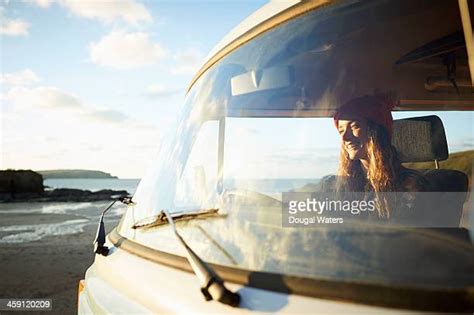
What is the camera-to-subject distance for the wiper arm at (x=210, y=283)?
1090mm

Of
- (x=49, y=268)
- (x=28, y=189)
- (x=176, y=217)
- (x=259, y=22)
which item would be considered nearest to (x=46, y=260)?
(x=49, y=268)

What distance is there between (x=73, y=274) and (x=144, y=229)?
5.78m

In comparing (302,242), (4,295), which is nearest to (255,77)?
(302,242)

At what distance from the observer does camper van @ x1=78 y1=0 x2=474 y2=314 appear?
1.07 meters

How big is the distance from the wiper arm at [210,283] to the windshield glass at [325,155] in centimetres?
6

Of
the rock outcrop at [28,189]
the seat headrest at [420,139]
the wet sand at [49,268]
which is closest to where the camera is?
the seat headrest at [420,139]

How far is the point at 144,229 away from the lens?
1816 mm

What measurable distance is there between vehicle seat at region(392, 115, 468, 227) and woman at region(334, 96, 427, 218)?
0.07m

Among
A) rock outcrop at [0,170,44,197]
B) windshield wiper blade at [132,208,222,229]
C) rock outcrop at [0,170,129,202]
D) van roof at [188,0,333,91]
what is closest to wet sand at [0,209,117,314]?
windshield wiper blade at [132,208,222,229]

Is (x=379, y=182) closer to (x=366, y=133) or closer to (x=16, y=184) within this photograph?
(x=366, y=133)

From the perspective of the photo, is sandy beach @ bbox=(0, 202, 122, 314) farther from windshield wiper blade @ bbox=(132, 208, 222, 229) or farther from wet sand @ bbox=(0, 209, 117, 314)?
windshield wiper blade @ bbox=(132, 208, 222, 229)

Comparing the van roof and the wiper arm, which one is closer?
the wiper arm

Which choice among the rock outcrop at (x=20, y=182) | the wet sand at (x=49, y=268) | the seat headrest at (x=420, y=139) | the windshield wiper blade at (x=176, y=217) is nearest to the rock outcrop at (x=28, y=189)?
the rock outcrop at (x=20, y=182)

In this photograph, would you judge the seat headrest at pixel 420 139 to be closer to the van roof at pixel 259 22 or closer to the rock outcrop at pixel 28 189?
the van roof at pixel 259 22
